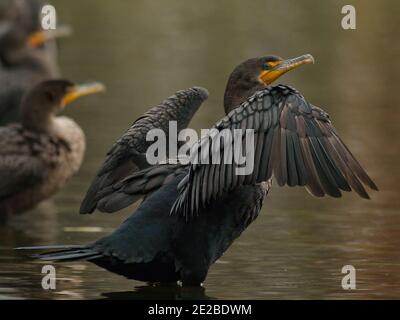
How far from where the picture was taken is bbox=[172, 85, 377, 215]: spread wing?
833 cm

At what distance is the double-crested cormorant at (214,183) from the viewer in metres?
8.41

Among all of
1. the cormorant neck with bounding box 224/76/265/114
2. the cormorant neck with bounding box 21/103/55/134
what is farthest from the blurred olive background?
the cormorant neck with bounding box 224/76/265/114

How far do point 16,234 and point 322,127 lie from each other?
3758 mm

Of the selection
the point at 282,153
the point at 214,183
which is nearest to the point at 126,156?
the point at 214,183

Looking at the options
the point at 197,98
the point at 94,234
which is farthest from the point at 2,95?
the point at 197,98

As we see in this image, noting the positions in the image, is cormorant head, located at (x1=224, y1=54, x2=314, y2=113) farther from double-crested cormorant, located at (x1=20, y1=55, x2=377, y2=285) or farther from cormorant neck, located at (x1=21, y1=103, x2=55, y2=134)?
cormorant neck, located at (x1=21, y1=103, x2=55, y2=134)

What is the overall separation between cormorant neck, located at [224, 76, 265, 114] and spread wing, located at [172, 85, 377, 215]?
902mm

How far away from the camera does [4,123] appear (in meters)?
15.3

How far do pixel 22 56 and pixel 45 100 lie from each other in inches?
171

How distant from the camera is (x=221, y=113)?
17.4 meters

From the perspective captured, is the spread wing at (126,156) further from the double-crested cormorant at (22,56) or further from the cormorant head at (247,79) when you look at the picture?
the double-crested cormorant at (22,56)

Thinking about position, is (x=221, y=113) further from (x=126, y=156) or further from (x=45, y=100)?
(x=126, y=156)
